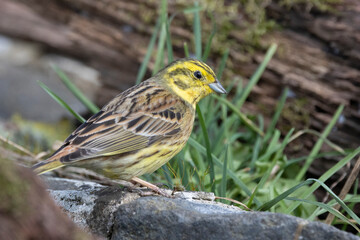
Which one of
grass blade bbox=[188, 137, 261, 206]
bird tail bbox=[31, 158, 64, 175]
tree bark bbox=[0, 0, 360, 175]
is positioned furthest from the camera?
tree bark bbox=[0, 0, 360, 175]

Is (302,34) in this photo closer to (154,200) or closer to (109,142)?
(109,142)

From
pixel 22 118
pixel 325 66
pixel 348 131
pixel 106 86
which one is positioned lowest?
pixel 22 118

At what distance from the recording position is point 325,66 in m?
Answer: 5.31

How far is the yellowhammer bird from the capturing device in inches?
134

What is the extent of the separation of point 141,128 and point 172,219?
1.17m

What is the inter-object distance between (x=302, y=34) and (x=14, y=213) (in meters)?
4.42

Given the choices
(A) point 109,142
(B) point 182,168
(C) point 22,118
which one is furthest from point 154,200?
(C) point 22,118

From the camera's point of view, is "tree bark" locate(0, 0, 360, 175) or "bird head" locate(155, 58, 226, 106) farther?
"tree bark" locate(0, 0, 360, 175)

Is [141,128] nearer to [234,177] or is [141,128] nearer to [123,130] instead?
[123,130]

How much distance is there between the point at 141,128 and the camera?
3752 mm

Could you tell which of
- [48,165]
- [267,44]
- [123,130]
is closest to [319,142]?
[267,44]

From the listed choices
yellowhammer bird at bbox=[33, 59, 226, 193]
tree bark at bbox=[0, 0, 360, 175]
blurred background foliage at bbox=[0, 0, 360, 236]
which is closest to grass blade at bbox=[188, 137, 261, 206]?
blurred background foliage at bbox=[0, 0, 360, 236]

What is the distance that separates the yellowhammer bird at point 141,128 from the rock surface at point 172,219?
8.2 inches

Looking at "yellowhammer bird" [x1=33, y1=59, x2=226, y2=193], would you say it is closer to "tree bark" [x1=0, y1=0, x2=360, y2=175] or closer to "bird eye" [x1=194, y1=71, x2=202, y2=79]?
"bird eye" [x1=194, y1=71, x2=202, y2=79]
